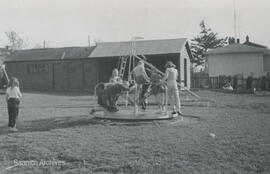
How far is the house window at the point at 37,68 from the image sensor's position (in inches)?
1435

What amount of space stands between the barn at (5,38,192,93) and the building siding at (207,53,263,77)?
18.6 feet

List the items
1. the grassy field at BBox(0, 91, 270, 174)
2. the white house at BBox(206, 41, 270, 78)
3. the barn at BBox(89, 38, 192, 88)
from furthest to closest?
the white house at BBox(206, 41, 270, 78) < the barn at BBox(89, 38, 192, 88) < the grassy field at BBox(0, 91, 270, 174)

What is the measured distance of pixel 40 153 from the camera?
8.05 meters

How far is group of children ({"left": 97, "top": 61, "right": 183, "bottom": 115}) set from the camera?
42.6ft

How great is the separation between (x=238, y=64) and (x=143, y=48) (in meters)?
13.1

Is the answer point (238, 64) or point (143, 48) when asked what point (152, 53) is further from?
point (238, 64)

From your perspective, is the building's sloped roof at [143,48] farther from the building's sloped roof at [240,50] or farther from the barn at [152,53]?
the building's sloped roof at [240,50]

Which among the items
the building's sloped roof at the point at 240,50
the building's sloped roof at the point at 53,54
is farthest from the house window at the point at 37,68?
the building's sloped roof at the point at 240,50

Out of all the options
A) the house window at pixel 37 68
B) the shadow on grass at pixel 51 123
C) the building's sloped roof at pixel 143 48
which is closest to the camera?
the shadow on grass at pixel 51 123

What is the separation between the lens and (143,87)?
46.7 ft

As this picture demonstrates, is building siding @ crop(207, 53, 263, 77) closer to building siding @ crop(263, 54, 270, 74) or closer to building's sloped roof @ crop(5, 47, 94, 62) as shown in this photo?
building siding @ crop(263, 54, 270, 74)

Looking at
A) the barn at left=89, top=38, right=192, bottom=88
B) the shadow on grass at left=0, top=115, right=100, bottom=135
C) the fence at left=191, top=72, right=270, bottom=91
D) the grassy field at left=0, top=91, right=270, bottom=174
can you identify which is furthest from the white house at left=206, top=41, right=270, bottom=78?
the shadow on grass at left=0, top=115, right=100, bottom=135

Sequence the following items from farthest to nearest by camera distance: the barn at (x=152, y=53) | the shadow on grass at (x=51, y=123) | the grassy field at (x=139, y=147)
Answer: the barn at (x=152, y=53), the shadow on grass at (x=51, y=123), the grassy field at (x=139, y=147)

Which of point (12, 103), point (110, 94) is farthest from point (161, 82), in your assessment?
point (12, 103)
